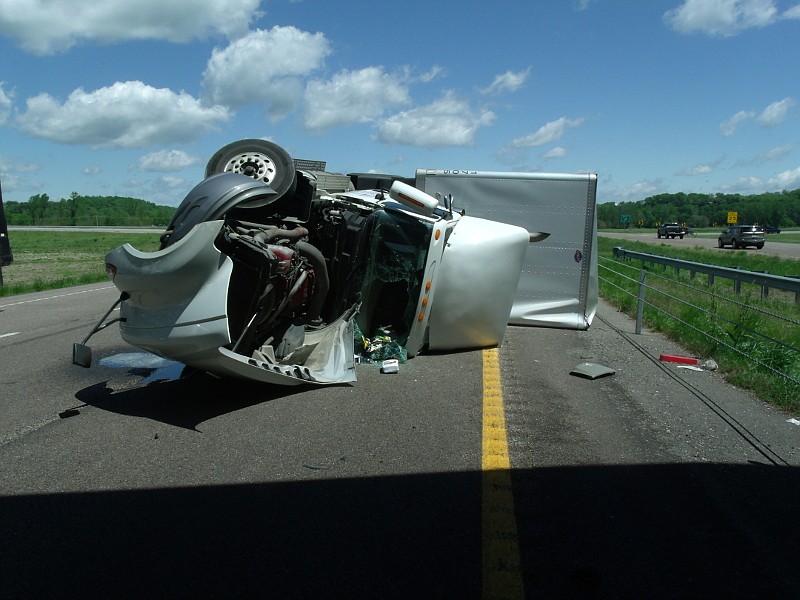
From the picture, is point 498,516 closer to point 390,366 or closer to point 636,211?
point 390,366

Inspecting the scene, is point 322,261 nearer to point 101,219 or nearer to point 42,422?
point 42,422

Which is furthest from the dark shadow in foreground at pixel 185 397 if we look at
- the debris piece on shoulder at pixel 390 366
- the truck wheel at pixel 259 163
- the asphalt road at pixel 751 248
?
the asphalt road at pixel 751 248

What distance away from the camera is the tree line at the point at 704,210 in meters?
114

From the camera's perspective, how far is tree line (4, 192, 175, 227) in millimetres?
97312

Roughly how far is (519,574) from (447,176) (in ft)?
28.5

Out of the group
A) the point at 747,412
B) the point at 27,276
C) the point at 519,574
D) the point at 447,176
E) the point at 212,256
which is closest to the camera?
the point at 519,574

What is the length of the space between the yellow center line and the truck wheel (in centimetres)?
317

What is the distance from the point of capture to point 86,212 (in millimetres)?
109625

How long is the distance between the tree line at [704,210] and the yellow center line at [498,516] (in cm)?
10744

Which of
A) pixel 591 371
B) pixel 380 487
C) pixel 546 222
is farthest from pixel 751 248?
pixel 380 487

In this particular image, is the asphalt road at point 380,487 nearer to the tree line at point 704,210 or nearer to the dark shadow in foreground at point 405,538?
the dark shadow in foreground at point 405,538

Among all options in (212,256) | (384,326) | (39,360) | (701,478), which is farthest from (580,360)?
(39,360)

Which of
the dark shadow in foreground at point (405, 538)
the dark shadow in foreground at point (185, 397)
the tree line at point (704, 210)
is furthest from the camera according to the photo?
the tree line at point (704, 210)

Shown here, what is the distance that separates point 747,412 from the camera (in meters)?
6.54
